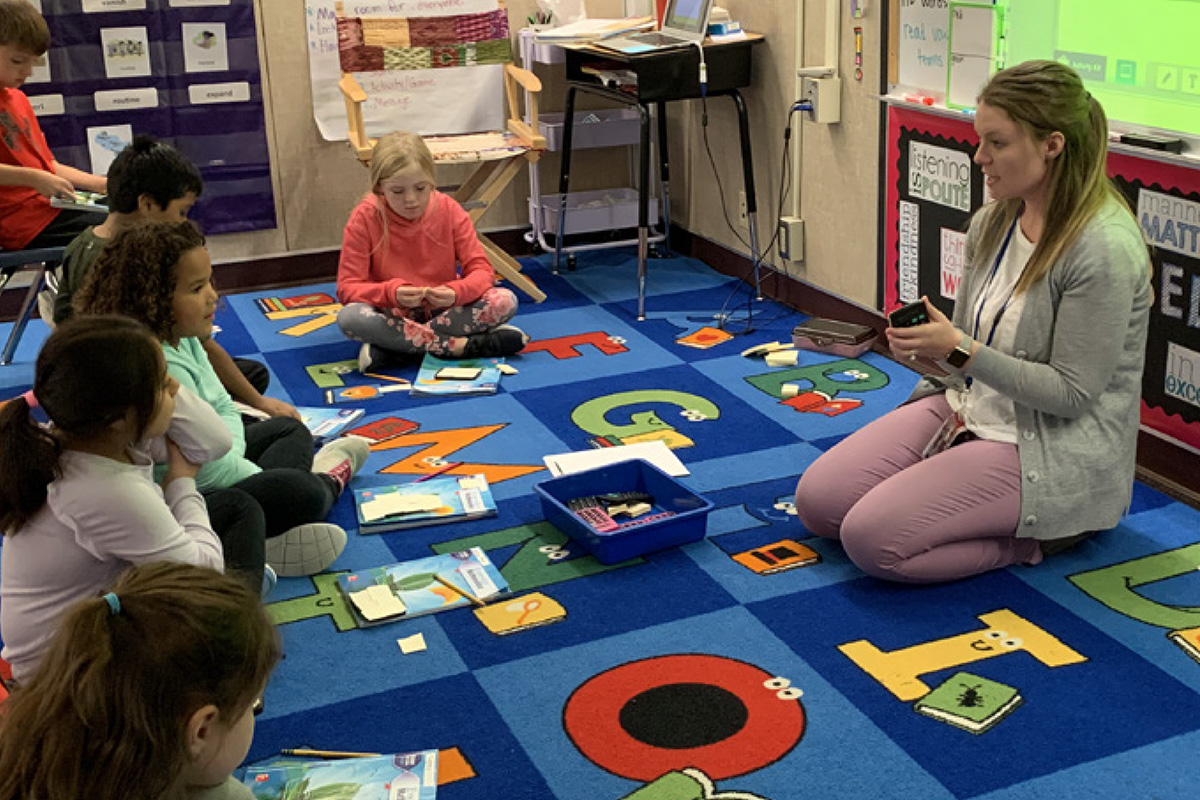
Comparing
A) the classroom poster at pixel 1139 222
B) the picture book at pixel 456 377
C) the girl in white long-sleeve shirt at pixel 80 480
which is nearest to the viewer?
the girl in white long-sleeve shirt at pixel 80 480

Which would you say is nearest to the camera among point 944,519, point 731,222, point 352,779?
point 352,779

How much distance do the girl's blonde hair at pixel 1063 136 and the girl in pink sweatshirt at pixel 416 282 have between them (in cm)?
199

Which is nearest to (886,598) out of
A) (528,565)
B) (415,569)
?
(528,565)

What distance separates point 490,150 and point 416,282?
0.76m

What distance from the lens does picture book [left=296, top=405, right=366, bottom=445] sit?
362 cm

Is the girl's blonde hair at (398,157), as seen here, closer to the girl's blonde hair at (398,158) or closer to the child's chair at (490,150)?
the girl's blonde hair at (398,158)

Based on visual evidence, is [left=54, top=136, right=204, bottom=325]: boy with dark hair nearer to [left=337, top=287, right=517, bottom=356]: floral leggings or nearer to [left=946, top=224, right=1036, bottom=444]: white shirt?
[left=337, top=287, right=517, bottom=356]: floral leggings

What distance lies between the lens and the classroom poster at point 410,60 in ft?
16.7

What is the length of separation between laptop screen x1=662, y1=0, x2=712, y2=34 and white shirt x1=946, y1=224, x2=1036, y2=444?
208cm

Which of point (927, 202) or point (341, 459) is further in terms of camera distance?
point (927, 202)

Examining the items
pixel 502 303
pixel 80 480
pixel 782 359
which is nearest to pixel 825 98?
pixel 782 359

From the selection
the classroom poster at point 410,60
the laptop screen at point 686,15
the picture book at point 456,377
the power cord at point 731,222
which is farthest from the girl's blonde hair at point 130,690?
the classroom poster at point 410,60

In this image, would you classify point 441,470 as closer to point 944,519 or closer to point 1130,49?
point 944,519

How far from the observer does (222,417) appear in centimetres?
278
